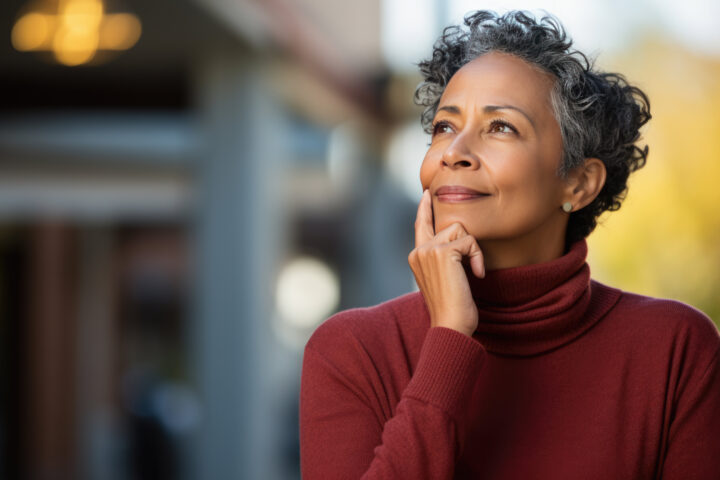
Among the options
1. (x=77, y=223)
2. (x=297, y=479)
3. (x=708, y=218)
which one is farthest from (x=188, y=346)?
(x=77, y=223)

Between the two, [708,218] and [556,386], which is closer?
[556,386]

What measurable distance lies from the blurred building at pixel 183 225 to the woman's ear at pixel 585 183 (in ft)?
9.65

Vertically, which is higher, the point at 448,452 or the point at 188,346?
the point at 448,452

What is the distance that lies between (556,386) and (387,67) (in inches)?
283

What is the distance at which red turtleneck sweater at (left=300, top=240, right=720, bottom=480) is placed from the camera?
63.3 inches

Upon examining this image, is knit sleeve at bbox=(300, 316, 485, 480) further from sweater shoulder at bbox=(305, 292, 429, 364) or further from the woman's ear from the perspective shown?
the woman's ear

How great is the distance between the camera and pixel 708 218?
8.29 m

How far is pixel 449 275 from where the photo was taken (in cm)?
166

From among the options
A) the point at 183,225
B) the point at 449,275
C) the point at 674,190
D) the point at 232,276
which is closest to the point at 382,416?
the point at 449,275

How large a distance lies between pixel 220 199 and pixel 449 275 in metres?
3.69

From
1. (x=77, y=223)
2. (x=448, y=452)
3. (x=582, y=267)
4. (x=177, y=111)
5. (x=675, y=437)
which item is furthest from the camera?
(x=77, y=223)

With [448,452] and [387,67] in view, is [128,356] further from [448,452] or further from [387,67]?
[448,452]

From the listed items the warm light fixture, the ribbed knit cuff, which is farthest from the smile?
the warm light fixture

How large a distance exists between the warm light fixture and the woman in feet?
12.0
